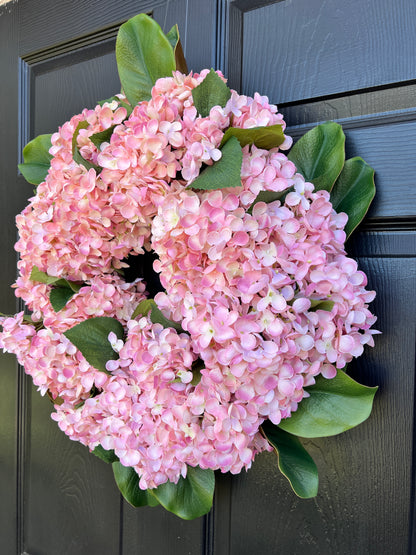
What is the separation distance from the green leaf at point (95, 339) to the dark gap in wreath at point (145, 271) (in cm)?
19

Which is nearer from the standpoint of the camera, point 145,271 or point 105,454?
point 105,454

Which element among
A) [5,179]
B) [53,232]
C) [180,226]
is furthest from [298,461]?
[5,179]

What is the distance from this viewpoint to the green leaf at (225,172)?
18.7 inches

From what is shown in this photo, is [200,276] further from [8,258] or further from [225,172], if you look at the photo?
[8,258]

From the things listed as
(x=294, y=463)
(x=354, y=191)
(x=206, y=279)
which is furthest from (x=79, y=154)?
(x=294, y=463)

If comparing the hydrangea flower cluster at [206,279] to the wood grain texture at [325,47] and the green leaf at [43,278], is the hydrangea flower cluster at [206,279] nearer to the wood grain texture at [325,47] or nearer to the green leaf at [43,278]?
the green leaf at [43,278]

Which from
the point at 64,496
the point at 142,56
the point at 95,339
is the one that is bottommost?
the point at 64,496

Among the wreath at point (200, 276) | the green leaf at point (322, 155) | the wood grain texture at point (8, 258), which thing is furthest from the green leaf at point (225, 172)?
the wood grain texture at point (8, 258)

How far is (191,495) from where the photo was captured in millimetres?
636

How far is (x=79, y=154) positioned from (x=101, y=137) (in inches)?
1.6

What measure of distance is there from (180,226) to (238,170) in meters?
0.08

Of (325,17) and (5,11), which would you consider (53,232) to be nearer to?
(325,17)

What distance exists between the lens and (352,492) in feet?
2.09

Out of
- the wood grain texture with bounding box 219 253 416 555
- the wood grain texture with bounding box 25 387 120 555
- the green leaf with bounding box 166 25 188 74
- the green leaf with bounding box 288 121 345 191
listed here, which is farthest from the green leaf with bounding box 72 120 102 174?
the wood grain texture with bounding box 25 387 120 555
